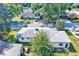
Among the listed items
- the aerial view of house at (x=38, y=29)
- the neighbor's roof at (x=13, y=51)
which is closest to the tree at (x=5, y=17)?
the aerial view of house at (x=38, y=29)

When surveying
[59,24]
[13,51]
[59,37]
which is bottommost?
[13,51]

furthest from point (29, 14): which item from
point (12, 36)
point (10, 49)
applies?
point (10, 49)

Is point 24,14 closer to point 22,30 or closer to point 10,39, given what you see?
point 22,30

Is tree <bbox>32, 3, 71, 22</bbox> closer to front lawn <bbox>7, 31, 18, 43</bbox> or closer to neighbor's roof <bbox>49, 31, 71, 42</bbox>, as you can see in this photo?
neighbor's roof <bbox>49, 31, 71, 42</bbox>

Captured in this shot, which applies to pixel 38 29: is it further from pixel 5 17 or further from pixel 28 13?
pixel 5 17

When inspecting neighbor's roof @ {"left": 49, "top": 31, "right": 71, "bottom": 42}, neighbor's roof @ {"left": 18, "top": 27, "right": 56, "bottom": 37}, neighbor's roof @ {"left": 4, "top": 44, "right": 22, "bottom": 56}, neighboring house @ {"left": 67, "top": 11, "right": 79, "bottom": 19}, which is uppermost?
neighboring house @ {"left": 67, "top": 11, "right": 79, "bottom": 19}

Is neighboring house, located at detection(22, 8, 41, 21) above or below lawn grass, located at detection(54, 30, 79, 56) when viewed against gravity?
above

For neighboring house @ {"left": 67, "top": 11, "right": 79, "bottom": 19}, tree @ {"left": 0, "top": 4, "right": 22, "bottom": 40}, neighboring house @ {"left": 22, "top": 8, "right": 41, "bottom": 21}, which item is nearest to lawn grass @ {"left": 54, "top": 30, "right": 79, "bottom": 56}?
neighboring house @ {"left": 67, "top": 11, "right": 79, "bottom": 19}
